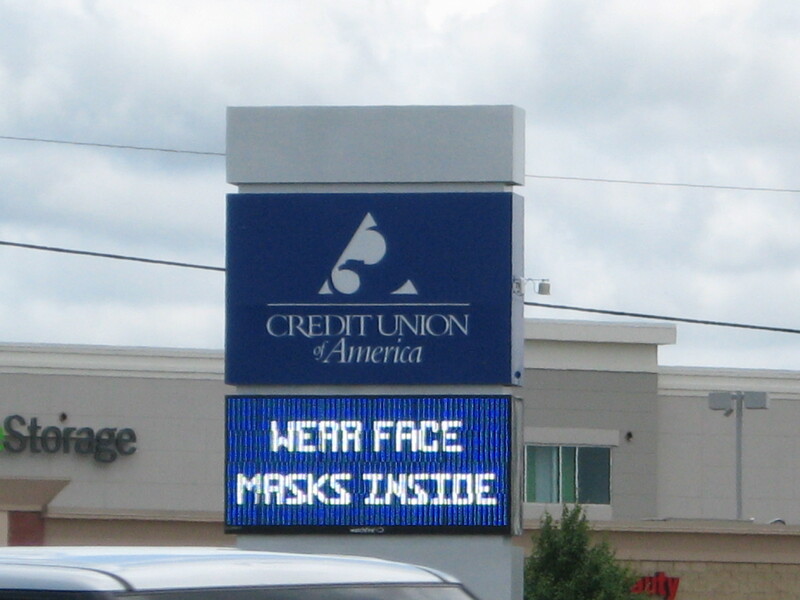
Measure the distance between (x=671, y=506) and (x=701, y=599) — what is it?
14972 mm

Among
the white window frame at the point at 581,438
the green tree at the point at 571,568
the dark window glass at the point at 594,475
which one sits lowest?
the green tree at the point at 571,568

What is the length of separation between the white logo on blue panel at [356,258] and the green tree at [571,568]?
10.9 metres

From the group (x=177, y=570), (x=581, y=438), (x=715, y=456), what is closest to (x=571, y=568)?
(x=581, y=438)

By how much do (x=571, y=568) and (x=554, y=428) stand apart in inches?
713

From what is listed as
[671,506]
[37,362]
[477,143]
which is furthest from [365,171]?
[671,506]

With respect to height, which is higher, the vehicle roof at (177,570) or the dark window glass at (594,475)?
the vehicle roof at (177,570)

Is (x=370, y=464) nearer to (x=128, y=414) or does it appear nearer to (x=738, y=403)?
(x=738, y=403)

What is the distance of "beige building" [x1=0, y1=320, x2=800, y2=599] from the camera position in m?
41.4

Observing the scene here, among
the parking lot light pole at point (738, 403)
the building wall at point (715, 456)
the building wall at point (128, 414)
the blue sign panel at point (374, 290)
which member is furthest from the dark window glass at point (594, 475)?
the blue sign panel at point (374, 290)

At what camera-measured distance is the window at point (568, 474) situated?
4353 cm

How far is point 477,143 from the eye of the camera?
51.8 feet

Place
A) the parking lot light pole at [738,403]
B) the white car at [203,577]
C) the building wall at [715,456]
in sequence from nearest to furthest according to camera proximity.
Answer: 1. the white car at [203,577]
2. the parking lot light pole at [738,403]
3. the building wall at [715,456]

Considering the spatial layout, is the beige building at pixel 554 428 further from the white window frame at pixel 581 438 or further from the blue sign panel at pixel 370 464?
the blue sign panel at pixel 370 464

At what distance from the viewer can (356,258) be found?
15.5 meters
